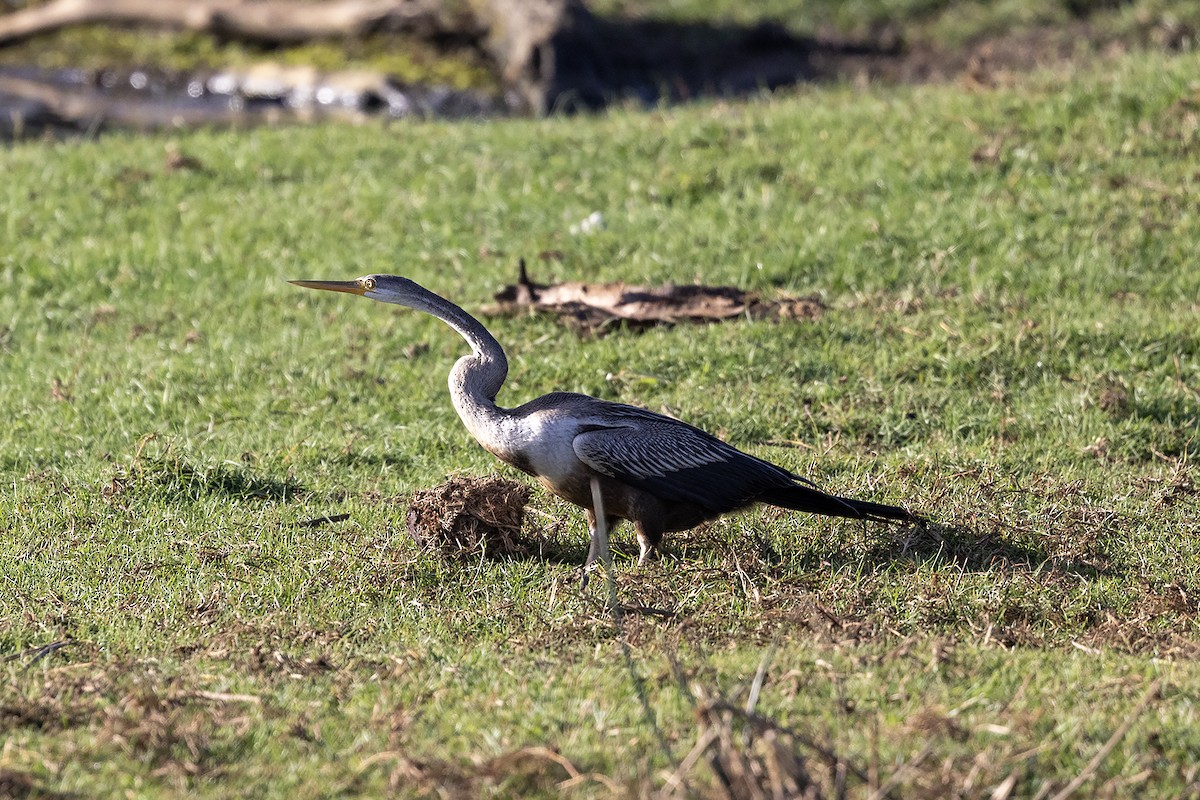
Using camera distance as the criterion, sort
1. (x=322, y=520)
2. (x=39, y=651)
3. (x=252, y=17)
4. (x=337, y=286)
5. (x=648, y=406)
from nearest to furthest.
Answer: (x=39, y=651) < (x=337, y=286) < (x=322, y=520) < (x=648, y=406) < (x=252, y=17)

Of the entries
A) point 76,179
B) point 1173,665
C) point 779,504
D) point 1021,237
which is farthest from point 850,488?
point 76,179

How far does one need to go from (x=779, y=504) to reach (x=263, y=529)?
7.03 ft

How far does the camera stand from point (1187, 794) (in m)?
3.71

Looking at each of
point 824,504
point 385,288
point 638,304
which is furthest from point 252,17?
point 824,504

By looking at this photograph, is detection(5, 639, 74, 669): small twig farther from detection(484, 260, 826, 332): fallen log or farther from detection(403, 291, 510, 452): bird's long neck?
detection(484, 260, 826, 332): fallen log

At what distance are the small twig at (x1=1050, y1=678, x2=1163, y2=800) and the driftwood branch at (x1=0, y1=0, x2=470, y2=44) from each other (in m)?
12.5

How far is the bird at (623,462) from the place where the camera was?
17.7 ft

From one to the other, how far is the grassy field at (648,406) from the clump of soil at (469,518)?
0.09m

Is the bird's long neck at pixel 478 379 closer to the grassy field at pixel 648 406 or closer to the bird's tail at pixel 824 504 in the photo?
the grassy field at pixel 648 406

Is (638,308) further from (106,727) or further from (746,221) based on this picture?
(106,727)

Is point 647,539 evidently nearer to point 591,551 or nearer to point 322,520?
point 591,551

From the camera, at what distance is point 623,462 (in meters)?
5.41

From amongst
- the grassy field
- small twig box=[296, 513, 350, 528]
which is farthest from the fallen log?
small twig box=[296, 513, 350, 528]

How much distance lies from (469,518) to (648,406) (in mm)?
1932
